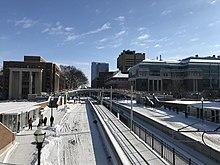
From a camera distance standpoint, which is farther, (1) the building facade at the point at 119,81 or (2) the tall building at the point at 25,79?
(1) the building facade at the point at 119,81

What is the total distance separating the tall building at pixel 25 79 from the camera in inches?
3285

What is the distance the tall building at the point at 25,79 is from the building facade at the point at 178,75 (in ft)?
123

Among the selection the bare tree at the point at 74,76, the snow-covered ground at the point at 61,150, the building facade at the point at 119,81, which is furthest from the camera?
the building facade at the point at 119,81

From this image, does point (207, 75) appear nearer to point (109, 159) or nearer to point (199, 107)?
point (199, 107)

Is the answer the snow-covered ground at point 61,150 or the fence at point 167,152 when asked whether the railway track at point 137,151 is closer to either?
the fence at point 167,152

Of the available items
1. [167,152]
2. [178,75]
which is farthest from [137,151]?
[178,75]

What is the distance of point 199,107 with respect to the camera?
31.8 meters

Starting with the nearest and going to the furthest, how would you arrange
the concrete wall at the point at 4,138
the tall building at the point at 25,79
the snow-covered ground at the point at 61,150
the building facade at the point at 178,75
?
the snow-covered ground at the point at 61,150
the concrete wall at the point at 4,138
the tall building at the point at 25,79
the building facade at the point at 178,75

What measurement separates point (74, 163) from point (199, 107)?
22.2m

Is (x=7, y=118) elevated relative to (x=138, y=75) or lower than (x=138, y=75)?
lower

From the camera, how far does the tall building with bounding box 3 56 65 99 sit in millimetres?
83438

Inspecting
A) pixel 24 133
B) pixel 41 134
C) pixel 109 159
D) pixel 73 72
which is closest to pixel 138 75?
pixel 73 72

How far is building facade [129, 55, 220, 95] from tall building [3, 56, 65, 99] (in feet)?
123

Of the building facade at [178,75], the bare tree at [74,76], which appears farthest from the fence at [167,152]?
the bare tree at [74,76]
